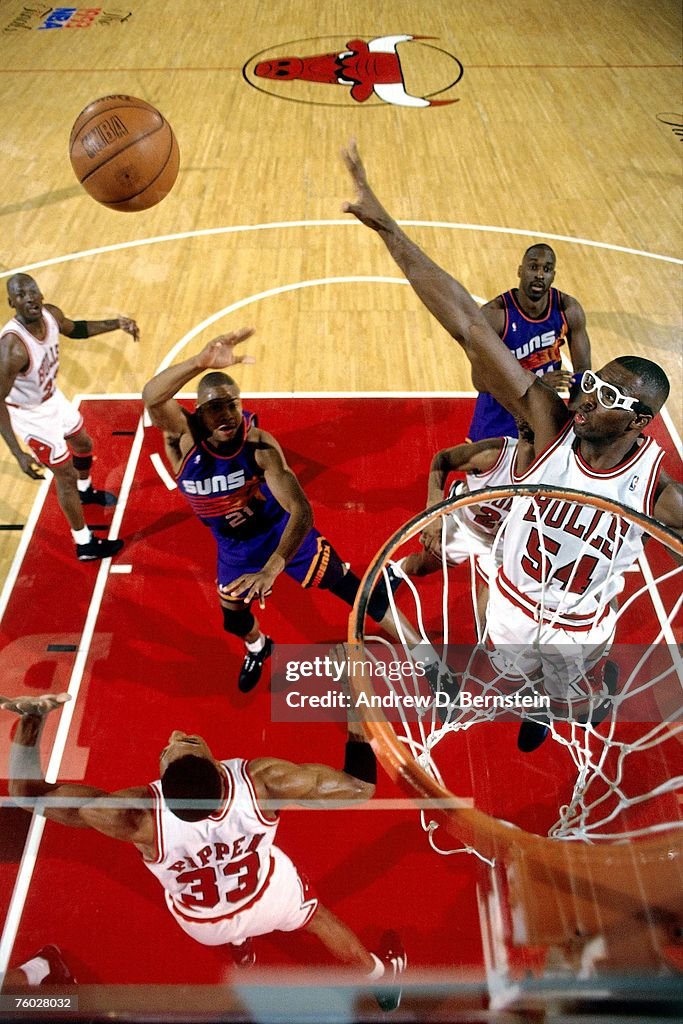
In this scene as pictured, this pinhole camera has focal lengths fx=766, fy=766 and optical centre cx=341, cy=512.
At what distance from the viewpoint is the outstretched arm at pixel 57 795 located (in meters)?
2.58

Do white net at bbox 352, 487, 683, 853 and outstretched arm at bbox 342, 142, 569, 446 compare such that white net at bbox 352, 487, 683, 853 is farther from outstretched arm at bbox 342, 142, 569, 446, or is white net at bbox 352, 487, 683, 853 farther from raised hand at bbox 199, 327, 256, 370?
raised hand at bbox 199, 327, 256, 370

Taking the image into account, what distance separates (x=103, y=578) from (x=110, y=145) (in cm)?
218

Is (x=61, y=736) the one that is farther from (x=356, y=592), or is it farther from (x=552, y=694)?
(x=552, y=694)

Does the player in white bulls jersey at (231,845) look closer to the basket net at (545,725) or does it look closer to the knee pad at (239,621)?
the basket net at (545,725)

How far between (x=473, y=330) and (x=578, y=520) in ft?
2.39

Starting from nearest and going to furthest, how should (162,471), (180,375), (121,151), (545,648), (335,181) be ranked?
(545,648) < (180,375) < (121,151) < (162,471) < (335,181)

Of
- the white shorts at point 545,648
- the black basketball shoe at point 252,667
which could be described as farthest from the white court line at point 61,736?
the white shorts at point 545,648

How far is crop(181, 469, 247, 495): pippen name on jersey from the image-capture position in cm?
298

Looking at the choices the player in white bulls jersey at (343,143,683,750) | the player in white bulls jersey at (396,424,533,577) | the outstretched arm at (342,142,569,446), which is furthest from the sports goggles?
the player in white bulls jersey at (396,424,533,577)

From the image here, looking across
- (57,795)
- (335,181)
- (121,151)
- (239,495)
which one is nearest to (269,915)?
(57,795)

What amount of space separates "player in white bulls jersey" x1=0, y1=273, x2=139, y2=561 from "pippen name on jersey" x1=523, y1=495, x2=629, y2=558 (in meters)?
2.10

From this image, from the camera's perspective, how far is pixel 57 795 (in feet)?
9.21

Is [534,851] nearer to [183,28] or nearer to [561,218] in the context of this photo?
[561,218]

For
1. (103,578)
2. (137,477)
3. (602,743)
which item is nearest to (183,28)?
(137,477)
